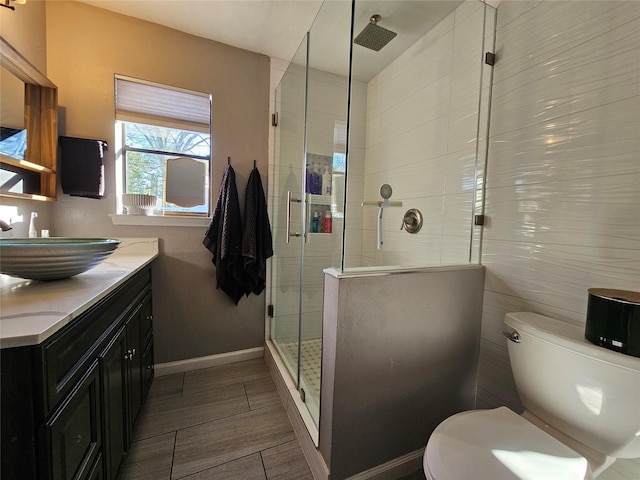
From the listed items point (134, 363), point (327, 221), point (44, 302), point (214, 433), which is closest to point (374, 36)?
point (327, 221)

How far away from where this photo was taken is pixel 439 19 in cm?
156

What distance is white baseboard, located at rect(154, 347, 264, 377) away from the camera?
6.25ft

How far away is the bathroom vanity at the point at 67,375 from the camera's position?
0.55 metres

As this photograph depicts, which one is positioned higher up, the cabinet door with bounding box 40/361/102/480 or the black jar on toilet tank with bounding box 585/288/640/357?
the black jar on toilet tank with bounding box 585/288/640/357

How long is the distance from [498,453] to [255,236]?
5.65 ft

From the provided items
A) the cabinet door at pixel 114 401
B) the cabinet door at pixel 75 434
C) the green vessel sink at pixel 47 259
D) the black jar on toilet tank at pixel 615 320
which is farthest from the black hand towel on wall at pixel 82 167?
Answer: the black jar on toilet tank at pixel 615 320

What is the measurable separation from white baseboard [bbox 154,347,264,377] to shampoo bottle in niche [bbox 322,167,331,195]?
1429mm

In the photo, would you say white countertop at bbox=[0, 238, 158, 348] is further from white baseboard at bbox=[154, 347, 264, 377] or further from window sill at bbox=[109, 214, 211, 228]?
white baseboard at bbox=[154, 347, 264, 377]

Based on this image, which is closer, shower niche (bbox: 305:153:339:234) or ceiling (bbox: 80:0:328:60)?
ceiling (bbox: 80:0:328:60)

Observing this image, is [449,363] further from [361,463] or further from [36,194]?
[36,194]

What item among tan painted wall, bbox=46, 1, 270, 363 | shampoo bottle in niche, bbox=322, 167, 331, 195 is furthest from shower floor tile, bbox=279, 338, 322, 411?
shampoo bottle in niche, bbox=322, 167, 331, 195

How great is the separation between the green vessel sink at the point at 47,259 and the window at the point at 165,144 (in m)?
1.08

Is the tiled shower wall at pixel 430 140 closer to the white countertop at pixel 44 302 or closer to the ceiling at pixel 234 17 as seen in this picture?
the ceiling at pixel 234 17

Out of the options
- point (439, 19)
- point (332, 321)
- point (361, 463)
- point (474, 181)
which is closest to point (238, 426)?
point (361, 463)
